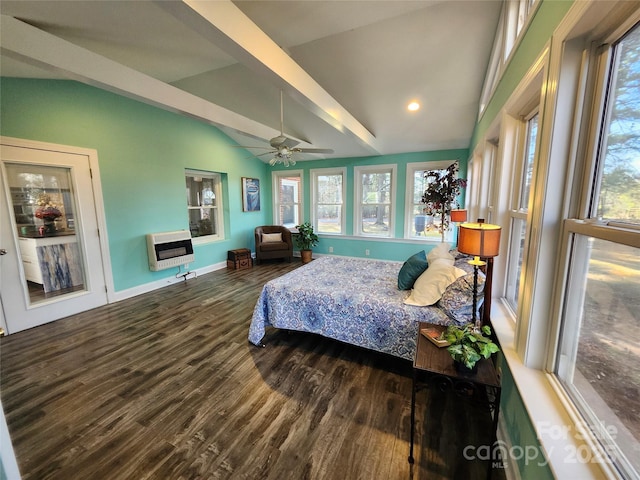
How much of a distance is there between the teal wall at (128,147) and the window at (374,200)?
2931 mm

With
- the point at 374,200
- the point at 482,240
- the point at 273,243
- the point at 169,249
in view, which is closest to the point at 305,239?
the point at 273,243

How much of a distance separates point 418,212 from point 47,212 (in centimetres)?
584

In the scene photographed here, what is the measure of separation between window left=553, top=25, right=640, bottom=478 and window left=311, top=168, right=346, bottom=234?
501 centimetres

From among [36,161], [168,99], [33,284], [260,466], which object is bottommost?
[260,466]

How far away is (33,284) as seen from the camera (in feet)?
10.1

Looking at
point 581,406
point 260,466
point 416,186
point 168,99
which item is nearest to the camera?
point 581,406

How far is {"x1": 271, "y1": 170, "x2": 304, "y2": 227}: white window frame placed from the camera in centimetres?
636

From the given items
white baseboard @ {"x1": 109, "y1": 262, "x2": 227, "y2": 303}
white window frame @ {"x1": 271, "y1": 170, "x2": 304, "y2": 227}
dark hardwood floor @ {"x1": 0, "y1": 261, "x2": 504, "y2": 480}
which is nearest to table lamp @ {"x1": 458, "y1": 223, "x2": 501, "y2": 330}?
dark hardwood floor @ {"x1": 0, "y1": 261, "x2": 504, "y2": 480}

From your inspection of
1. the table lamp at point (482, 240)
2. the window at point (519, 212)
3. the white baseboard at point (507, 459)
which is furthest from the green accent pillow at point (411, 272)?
the white baseboard at point (507, 459)

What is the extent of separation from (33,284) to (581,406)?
4.94 metres

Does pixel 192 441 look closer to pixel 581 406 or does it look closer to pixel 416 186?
pixel 581 406

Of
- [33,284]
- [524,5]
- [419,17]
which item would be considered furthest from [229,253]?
[524,5]

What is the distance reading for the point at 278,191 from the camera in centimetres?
668

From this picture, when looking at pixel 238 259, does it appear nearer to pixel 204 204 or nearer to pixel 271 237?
pixel 271 237
